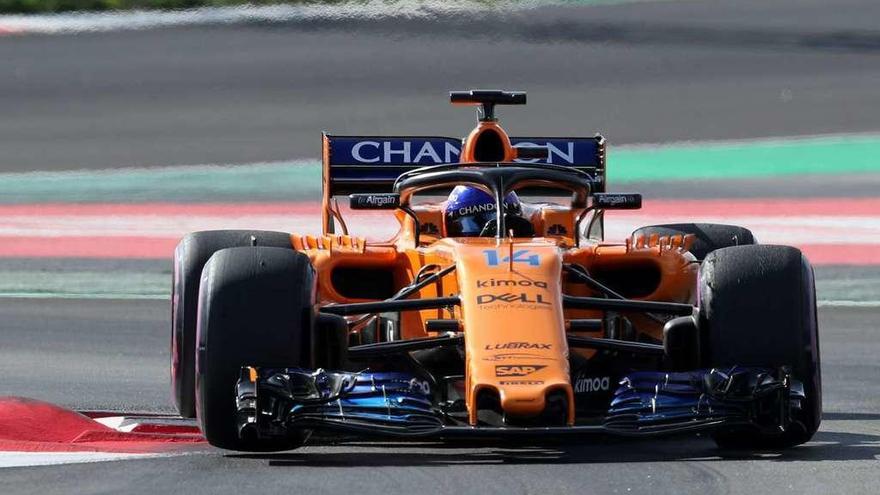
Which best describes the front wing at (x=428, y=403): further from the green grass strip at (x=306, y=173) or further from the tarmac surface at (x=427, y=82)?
the green grass strip at (x=306, y=173)

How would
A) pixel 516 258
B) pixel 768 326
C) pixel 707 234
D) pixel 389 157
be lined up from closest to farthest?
pixel 768 326, pixel 516 258, pixel 707 234, pixel 389 157

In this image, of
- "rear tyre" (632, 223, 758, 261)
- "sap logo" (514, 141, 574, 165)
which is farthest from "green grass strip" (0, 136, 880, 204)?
"rear tyre" (632, 223, 758, 261)

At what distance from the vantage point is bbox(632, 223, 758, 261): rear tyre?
11180 mm

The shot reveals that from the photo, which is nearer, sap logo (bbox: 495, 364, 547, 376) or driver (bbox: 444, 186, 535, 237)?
sap logo (bbox: 495, 364, 547, 376)

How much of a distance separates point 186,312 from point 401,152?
2584mm

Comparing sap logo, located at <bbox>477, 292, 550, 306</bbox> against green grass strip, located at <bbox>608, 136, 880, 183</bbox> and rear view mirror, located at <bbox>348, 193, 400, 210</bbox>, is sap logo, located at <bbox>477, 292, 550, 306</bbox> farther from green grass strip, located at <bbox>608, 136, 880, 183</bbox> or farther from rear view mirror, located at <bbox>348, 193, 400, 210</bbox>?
green grass strip, located at <bbox>608, 136, 880, 183</bbox>

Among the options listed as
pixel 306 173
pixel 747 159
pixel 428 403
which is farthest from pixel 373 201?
pixel 747 159

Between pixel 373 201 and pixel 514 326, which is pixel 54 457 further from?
pixel 373 201

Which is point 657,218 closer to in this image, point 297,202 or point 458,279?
point 297,202

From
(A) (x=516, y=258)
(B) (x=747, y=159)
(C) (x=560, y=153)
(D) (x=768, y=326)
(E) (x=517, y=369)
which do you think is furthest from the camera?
(B) (x=747, y=159)

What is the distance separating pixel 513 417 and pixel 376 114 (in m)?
13.3

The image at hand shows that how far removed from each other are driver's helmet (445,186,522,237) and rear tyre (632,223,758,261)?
1348 mm

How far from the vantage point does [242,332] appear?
8172 mm

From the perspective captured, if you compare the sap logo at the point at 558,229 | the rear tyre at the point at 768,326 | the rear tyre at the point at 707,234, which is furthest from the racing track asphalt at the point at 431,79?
the rear tyre at the point at 768,326
